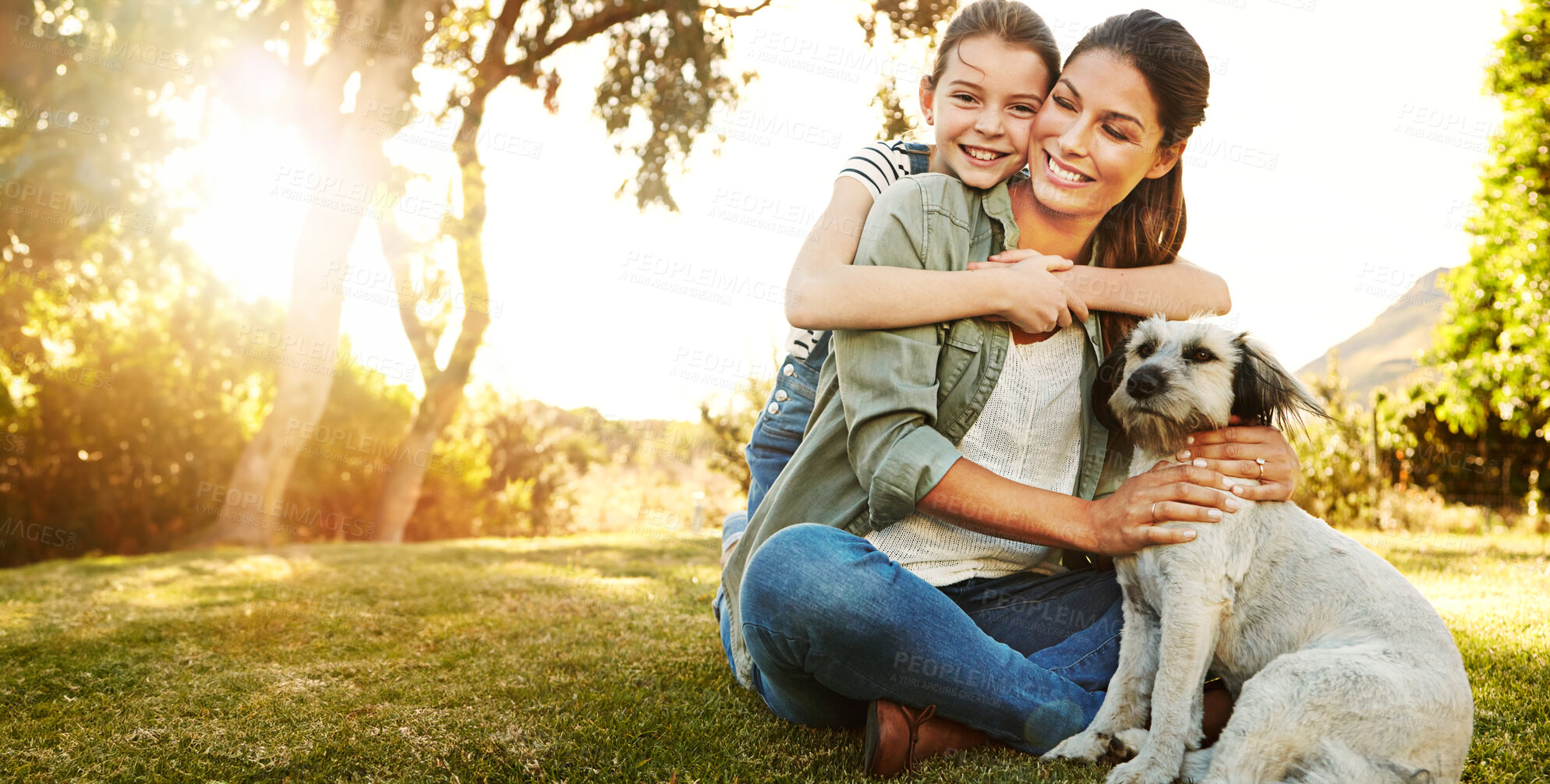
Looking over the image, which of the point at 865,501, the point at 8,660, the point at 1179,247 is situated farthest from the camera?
the point at 8,660

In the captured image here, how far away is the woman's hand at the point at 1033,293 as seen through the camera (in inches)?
95.0

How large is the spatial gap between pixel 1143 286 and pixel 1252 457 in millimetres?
633

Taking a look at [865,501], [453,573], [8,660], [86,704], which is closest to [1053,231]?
[865,501]

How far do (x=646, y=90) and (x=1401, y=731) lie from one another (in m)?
13.2

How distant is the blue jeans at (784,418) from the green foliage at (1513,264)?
817cm

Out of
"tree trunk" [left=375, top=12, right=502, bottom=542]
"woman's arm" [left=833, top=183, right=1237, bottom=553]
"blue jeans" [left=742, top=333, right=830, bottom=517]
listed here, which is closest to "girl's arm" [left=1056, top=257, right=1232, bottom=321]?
"woman's arm" [left=833, top=183, right=1237, bottom=553]

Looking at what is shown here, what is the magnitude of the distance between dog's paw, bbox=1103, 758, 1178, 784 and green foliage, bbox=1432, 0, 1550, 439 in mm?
8377

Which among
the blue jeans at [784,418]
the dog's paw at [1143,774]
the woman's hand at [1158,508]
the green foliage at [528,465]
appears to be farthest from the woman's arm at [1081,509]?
the green foliage at [528,465]

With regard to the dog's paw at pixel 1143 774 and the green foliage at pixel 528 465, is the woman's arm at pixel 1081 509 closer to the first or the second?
the dog's paw at pixel 1143 774

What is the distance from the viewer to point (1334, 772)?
1959 mm

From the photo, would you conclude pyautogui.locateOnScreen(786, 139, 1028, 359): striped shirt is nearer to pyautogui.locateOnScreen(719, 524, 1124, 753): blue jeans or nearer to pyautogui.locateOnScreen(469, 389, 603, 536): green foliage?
pyautogui.locateOnScreen(719, 524, 1124, 753): blue jeans

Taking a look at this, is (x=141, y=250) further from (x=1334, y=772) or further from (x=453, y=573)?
(x=1334, y=772)

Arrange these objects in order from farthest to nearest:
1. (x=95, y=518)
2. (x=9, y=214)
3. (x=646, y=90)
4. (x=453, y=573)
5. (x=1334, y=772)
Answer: (x=646, y=90) < (x=95, y=518) < (x=9, y=214) < (x=453, y=573) < (x=1334, y=772)

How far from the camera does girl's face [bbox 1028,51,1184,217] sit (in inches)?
105
